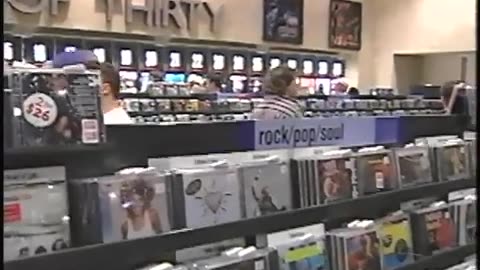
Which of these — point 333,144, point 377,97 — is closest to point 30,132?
point 333,144

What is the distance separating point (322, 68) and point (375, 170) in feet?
34.5

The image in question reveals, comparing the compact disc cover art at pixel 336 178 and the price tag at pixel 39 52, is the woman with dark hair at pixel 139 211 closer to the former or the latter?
the compact disc cover art at pixel 336 178

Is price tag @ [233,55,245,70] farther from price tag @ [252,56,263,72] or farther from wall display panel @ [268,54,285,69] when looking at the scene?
wall display panel @ [268,54,285,69]

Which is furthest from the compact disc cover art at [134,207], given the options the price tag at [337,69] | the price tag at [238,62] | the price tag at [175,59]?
the price tag at [337,69]

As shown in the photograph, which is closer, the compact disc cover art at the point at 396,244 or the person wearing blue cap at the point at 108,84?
the compact disc cover art at the point at 396,244

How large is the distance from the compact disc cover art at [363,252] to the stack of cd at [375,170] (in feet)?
0.54

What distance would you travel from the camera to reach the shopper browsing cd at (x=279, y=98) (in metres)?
4.31

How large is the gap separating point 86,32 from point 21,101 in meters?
8.59

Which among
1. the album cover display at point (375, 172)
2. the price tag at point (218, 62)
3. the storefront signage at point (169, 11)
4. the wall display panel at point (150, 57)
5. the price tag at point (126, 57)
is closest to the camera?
the album cover display at point (375, 172)

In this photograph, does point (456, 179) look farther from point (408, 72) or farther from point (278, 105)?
point (408, 72)

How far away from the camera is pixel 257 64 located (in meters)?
12.2

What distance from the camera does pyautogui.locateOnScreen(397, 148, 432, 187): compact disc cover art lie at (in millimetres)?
Answer: 3018

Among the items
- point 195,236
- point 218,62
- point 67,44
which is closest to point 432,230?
point 195,236

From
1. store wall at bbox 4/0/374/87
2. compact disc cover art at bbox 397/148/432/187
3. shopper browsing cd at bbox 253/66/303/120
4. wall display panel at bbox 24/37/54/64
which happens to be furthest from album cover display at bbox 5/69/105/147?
wall display panel at bbox 24/37/54/64
